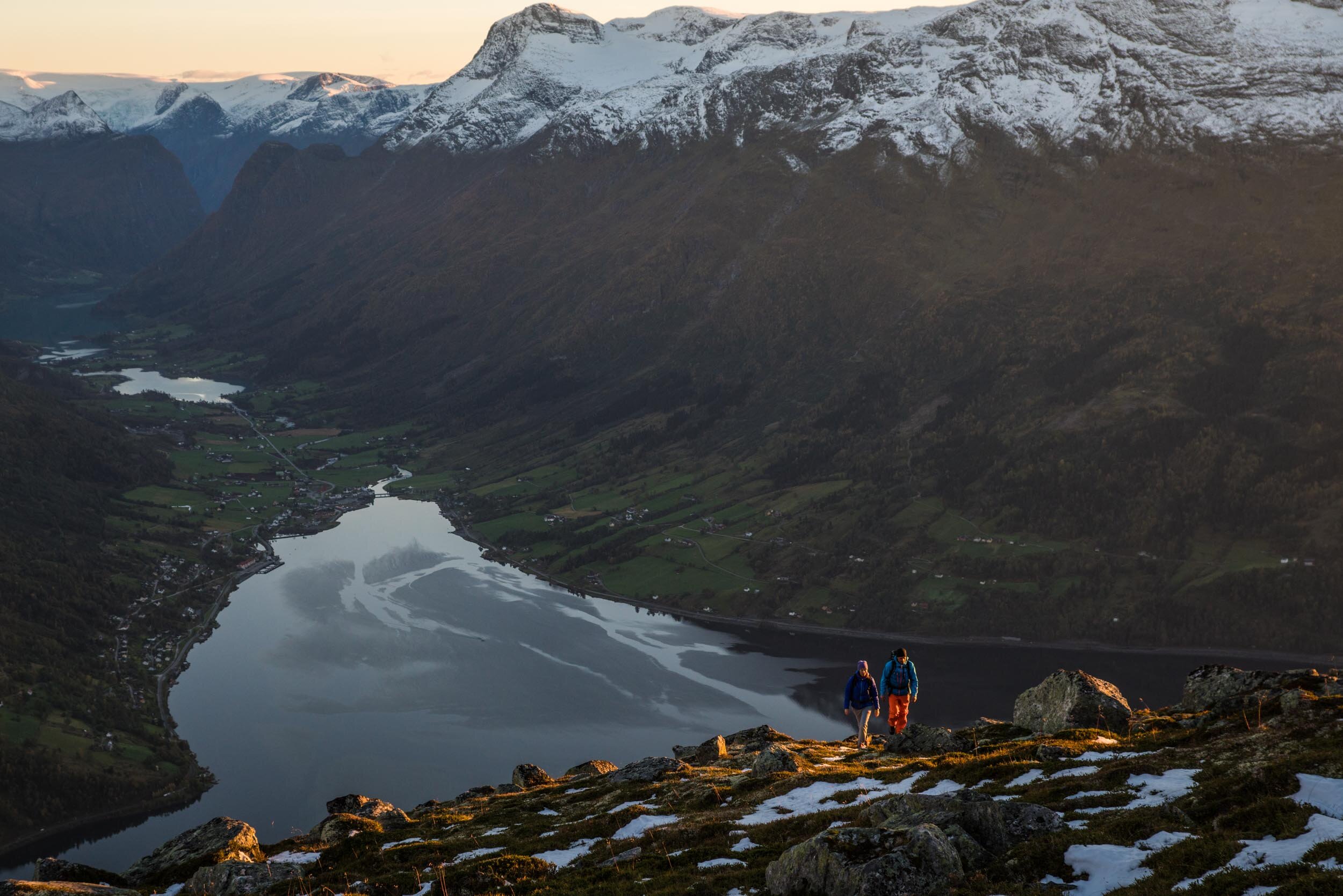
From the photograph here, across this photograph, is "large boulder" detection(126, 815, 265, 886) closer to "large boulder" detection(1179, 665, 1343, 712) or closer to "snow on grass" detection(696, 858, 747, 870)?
"snow on grass" detection(696, 858, 747, 870)

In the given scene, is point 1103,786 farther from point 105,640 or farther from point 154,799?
point 105,640

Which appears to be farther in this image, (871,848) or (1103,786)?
(1103,786)

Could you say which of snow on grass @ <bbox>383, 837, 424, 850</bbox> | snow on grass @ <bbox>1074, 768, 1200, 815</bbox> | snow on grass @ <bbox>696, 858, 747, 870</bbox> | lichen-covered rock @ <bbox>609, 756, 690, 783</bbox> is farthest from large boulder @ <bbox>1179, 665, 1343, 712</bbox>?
snow on grass @ <bbox>383, 837, 424, 850</bbox>

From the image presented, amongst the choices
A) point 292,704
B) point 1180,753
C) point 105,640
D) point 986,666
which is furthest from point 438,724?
point 1180,753

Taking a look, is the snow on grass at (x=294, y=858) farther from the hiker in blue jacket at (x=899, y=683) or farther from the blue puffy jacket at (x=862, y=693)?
the hiker in blue jacket at (x=899, y=683)

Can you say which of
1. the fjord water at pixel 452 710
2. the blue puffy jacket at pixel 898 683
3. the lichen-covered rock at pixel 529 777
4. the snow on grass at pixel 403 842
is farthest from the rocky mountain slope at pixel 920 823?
the fjord water at pixel 452 710

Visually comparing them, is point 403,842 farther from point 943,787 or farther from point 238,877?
point 943,787
